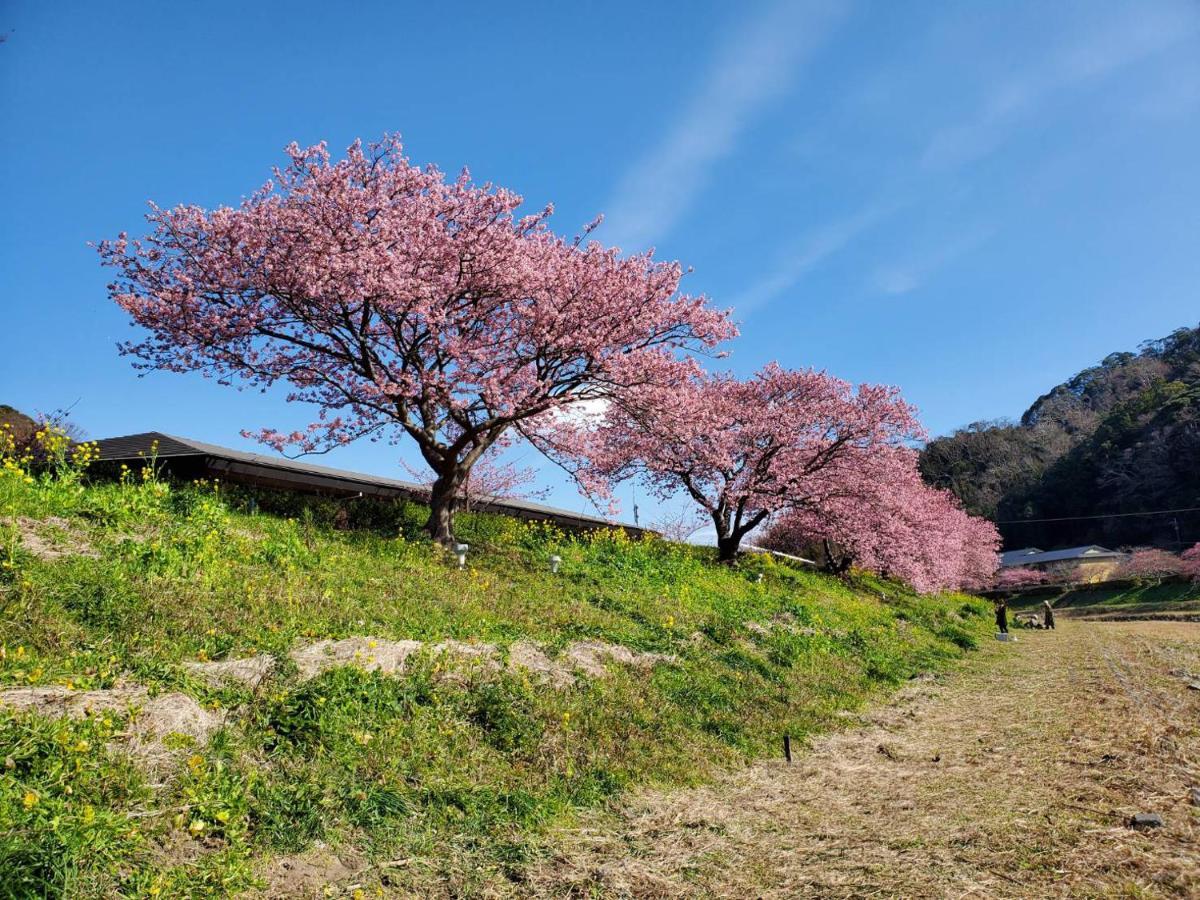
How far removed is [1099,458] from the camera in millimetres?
81812

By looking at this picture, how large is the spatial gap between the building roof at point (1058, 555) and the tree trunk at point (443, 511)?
8543cm

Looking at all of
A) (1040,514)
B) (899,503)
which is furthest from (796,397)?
(1040,514)

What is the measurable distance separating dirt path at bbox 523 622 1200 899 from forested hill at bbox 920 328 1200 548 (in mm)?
81678

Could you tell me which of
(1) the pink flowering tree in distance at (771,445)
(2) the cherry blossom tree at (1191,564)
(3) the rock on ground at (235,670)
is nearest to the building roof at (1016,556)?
(2) the cherry blossom tree at (1191,564)

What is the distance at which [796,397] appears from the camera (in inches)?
1080

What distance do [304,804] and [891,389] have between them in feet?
86.9

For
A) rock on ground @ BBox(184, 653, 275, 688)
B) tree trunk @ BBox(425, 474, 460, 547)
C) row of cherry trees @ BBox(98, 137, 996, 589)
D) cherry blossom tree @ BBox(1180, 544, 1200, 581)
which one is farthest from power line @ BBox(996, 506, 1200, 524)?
rock on ground @ BBox(184, 653, 275, 688)

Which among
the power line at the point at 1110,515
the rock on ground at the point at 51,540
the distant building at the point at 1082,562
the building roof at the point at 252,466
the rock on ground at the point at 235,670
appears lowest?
the distant building at the point at 1082,562

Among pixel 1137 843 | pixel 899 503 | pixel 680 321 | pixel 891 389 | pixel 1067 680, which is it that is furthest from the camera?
pixel 899 503

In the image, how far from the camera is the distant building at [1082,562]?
252ft

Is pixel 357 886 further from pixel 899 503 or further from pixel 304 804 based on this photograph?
pixel 899 503

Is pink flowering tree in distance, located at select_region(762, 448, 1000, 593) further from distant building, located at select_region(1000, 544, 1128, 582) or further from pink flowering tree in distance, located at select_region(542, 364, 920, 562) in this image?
distant building, located at select_region(1000, 544, 1128, 582)

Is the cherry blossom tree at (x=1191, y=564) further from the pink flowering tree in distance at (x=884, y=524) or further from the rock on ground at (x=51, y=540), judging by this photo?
the rock on ground at (x=51, y=540)

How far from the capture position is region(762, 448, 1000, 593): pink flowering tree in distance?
87.7 ft
